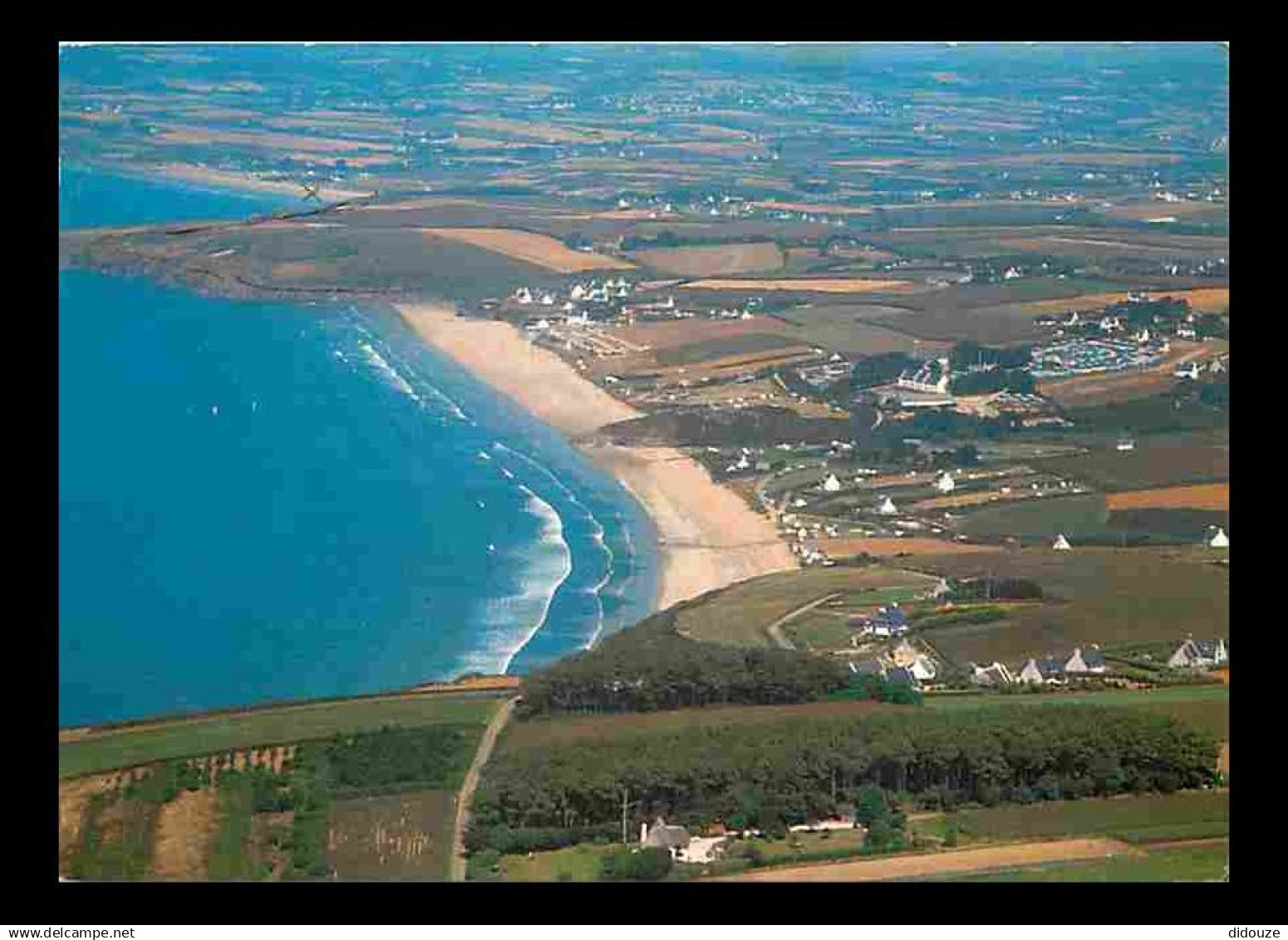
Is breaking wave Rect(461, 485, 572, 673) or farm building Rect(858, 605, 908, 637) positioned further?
breaking wave Rect(461, 485, 572, 673)

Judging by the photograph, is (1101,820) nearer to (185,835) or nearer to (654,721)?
(654,721)

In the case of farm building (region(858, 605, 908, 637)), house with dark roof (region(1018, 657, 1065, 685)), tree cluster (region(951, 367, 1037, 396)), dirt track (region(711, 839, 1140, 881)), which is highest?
tree cluster (region(951, 367, 1037, 396))

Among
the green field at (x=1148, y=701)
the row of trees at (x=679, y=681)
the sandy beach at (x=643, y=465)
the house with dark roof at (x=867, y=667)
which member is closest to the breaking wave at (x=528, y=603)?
the sandy beach at (x=643, y=465)

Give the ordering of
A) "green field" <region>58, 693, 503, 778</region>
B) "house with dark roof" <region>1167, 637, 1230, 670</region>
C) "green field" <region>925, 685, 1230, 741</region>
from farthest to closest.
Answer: "house with dark roof" <region>1167, 637, 1230, 670</region>
"green field" <region>925, 685, 1230, 741</region>
"green field" <region>58, 693, 503, 778</region>

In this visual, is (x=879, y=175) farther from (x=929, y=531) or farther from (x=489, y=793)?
(x=489, y=793)

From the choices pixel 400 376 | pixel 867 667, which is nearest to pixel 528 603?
pixel 867 667

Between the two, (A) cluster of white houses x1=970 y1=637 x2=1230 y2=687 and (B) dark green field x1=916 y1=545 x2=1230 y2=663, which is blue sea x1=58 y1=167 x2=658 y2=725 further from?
(A) cluster of white houses x1=970 y1=637 x2=1230 y2=687

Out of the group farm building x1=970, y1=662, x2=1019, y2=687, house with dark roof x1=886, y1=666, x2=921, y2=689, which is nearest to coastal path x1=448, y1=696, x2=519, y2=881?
house with dark roof x1=886, y1=666, x2=921, y2=689

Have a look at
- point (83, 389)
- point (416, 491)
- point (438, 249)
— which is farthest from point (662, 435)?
point (438, 249)
